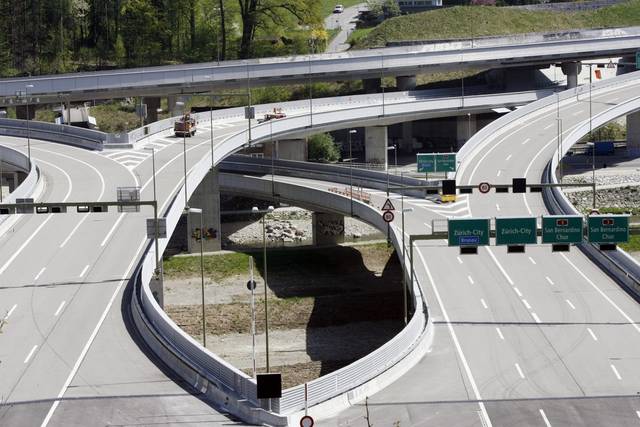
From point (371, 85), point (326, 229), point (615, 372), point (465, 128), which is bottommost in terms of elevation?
point (326, 229)

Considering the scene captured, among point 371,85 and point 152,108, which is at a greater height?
point 371,85

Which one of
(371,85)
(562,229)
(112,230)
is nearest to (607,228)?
(562,229)

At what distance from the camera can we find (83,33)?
193 meters

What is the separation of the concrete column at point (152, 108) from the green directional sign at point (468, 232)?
282ft

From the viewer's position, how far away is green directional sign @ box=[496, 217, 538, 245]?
8594 cm

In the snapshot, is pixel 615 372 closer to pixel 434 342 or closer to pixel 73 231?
pixel 434 342

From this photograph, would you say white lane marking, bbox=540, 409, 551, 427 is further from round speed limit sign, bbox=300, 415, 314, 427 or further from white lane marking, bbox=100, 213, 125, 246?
white lane marking, bbox=100, 213, 125, 246

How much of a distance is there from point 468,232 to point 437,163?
40071 millimetres

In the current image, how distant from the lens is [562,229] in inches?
3359

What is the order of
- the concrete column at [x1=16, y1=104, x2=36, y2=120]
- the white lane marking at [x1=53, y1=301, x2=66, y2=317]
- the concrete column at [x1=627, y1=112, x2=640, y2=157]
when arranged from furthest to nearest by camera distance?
1. the concrete column at [x1=16, y1=104, x2=36, y2=120]
2. the concrete column at [x1=627, y1=112, x2=640, y2=157]
3. the white lane marking at [x1=53, y1=301, x2=66, y2=317]

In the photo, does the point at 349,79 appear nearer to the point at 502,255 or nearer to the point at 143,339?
the point at 502,255

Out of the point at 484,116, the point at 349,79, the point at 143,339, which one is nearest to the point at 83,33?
the point at 349,79

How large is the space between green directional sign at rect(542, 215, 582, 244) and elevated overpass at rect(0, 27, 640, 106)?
70.9 m

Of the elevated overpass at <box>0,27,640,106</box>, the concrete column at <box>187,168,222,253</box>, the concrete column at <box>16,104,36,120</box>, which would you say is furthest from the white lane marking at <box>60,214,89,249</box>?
the concrete column at <box>16,104,36,120</box>
